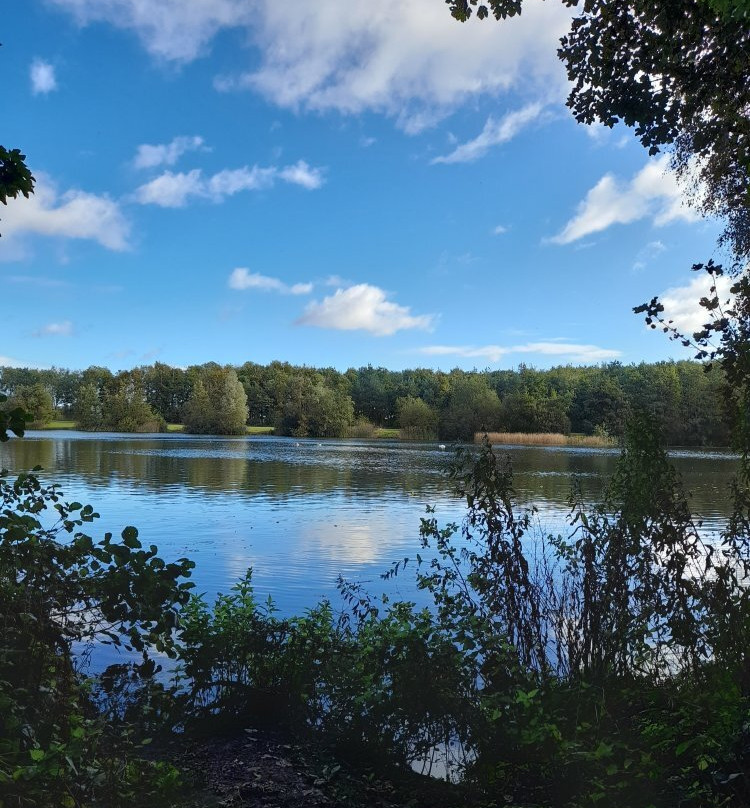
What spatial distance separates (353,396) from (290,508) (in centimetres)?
9242

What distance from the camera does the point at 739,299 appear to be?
154 inches

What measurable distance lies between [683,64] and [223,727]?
17.5 feet

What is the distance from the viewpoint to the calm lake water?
35.6 feet

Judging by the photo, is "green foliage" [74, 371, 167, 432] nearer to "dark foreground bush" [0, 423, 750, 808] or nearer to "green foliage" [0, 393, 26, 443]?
"dark foreground bush" [0, 423, 750, 808]

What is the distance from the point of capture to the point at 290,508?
1862cm

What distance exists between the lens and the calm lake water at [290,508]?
10852 mm

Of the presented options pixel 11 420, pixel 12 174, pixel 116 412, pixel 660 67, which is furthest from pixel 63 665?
pixel 116 412

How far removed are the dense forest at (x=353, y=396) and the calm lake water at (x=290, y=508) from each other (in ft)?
140

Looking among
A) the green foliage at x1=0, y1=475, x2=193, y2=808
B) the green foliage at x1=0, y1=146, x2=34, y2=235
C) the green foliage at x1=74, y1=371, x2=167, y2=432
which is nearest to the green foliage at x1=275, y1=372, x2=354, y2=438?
the green foliage at x1=74, y1=371, x2=167, y2=432

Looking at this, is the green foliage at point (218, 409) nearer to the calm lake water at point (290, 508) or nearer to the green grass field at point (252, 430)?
the green grass field at point (252, 430)

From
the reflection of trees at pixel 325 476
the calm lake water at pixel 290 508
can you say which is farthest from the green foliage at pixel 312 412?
the calm lake water at pixel 290 508

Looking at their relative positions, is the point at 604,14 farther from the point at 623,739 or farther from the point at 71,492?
the point at 71,492

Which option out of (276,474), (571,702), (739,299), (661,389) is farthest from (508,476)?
(661,389)

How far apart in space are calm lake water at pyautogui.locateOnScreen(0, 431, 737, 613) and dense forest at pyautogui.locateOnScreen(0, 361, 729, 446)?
42.8 meters
